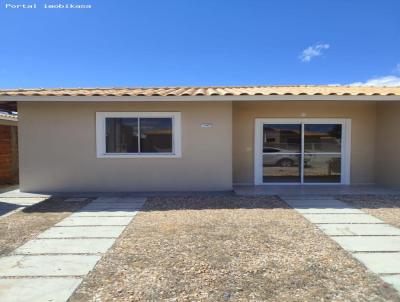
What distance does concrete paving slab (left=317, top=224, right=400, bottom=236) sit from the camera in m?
6.05

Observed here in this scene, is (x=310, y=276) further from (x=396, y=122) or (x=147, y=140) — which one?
(x=396, y=122)

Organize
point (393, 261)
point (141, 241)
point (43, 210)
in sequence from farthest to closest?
point (43, 210)
point (141, 241)
point (393, 261)

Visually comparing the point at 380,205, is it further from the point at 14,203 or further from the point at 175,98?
the point at 14,203

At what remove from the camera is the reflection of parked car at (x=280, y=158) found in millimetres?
11531

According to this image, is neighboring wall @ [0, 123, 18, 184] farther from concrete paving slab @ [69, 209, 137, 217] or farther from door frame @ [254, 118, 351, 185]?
door frame @ [254, 118, 351, 185]

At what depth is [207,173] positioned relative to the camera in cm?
1044

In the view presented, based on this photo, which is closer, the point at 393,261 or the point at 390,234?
the point at 393,261

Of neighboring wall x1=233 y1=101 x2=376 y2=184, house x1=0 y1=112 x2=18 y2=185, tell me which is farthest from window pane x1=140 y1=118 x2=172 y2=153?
house x1=0 y1=112 x2=18 y2=185

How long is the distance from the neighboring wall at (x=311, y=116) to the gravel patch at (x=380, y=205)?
2309 mm

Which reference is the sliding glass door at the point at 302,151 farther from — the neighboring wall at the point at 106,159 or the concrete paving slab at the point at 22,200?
the concrete paving slab at the point at 22,200

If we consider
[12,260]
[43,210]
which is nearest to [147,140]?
[43,210]

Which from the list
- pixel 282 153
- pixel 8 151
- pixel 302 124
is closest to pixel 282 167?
pixel 282 153

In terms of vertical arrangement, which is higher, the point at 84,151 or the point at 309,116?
the point at 309,116

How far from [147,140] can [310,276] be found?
703 centimetres
